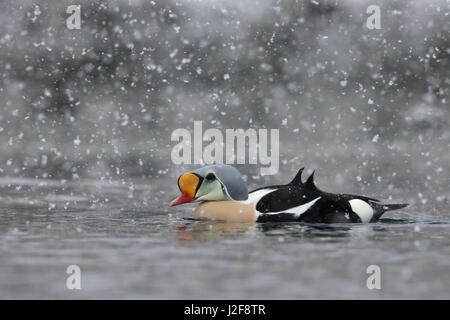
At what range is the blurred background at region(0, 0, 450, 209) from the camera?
22.9 meters

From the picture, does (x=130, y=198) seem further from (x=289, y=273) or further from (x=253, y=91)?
(x=253, y=91)

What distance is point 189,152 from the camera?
19.8 meters

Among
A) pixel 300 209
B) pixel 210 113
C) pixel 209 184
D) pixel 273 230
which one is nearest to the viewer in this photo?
pixel 273 230

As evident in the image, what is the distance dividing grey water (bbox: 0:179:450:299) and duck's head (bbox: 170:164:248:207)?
30 centimetres

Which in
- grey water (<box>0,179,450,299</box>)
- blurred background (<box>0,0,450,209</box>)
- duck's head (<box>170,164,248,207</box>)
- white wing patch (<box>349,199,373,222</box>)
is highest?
blurred background (<box>0,0,450,209</box>)

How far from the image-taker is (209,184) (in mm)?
10195

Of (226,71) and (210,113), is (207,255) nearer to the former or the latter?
(210,113)

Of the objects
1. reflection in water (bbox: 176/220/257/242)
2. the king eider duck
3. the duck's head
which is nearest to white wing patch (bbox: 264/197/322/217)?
the king eider duck

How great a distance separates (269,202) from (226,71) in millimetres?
15568

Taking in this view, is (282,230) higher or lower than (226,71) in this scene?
lower

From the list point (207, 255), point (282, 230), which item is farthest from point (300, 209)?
point (207, 255)

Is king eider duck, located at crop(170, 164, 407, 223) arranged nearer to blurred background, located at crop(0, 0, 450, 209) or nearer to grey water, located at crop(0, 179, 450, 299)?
grey water, located at crop(0, 179, 450, 299)
